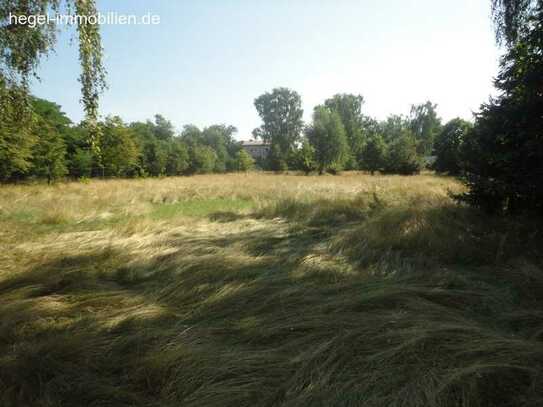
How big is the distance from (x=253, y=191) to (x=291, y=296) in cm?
1156

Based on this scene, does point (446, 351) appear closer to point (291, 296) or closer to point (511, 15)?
point (291, 296)

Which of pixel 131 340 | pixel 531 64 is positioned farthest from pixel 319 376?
pixel 531 64

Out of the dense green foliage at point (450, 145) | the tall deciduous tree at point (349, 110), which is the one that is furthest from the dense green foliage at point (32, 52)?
the tall deciduous tree at point (349, 110)

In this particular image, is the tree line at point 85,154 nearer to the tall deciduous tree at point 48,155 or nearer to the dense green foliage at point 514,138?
the tall deciduous tree at point 48,155

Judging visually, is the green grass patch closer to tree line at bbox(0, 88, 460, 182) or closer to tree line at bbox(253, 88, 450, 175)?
tree line at bbox(0, 88, 460, 182)

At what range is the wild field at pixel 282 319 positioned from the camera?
169 cm

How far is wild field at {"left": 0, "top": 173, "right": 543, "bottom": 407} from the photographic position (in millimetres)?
1686

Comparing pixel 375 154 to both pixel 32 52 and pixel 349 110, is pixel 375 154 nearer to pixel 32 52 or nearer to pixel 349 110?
pixel 349 110

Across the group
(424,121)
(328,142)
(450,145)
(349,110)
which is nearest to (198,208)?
(328,142)

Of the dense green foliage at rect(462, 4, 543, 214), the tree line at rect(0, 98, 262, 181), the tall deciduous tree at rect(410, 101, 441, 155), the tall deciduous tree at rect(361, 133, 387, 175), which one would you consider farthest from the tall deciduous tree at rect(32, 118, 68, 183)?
the tall deciduous tree at rect(410, 101, 441, 155)

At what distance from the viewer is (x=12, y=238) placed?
553cm

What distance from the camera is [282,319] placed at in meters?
2.52

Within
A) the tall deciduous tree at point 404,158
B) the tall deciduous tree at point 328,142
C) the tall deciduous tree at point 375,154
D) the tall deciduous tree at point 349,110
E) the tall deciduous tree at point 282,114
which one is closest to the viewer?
the tall deciduous tree at point 404,158

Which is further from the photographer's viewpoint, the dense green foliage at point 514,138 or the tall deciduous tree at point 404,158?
the tall deciduous tree at point 404,158
